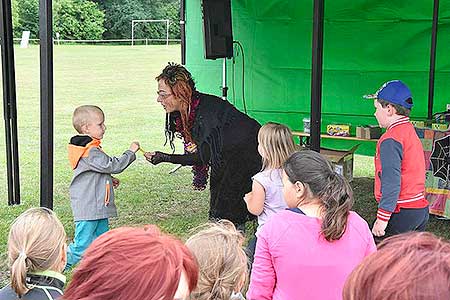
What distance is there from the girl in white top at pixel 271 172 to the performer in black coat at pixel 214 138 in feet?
3.26

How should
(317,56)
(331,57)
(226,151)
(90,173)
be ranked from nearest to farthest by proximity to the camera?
(317,56)
(90,173)
(226,151)
(331,57)

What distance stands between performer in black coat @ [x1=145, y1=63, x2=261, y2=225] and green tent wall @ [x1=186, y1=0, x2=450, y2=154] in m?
3.59

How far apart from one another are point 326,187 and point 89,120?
205 centimetres

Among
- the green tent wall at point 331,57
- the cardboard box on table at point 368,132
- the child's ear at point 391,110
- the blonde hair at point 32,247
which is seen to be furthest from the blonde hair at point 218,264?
the green tent wall at point 331,57

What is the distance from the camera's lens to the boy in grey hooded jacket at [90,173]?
4.09 metres

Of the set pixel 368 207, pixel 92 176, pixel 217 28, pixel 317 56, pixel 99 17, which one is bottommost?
pixel 368 207

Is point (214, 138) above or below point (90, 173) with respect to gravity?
above

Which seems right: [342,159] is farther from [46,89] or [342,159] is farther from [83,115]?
[46,89]

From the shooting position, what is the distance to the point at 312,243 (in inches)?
90.4

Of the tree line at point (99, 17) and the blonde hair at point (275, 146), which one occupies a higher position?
the tree line at point (99, 17)

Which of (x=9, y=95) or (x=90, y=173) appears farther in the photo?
(x=9, y=95)

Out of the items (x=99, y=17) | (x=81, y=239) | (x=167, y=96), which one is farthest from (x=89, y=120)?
(x=99, y=17)

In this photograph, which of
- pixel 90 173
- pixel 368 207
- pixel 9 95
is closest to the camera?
pixel 90 173

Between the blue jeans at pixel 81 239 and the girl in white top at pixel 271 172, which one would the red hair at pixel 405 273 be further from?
the blue jeans at pixel 81 239
